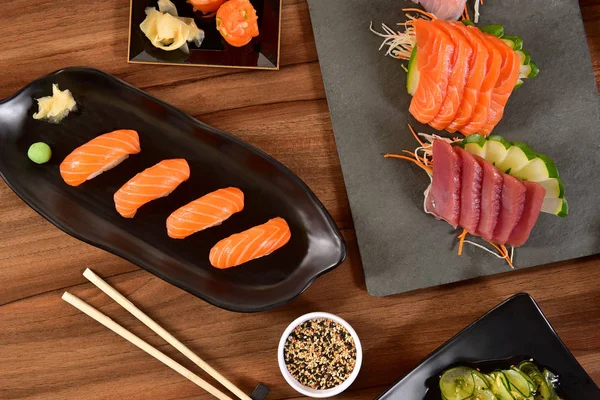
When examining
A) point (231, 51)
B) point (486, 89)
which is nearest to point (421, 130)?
point (486, 89)

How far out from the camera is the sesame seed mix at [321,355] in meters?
2.66

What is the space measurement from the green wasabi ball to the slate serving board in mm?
1364

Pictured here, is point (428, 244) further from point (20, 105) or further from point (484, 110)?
point (20, 105)

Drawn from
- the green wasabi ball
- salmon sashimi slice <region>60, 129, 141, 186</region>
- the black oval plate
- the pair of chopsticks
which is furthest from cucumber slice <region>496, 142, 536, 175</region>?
→ the green wasabi ball

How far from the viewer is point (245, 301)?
8.89ft

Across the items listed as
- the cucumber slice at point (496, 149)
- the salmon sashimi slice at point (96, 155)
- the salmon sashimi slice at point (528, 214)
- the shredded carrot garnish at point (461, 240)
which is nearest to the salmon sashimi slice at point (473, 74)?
the cucumber slice at point (496, 149)

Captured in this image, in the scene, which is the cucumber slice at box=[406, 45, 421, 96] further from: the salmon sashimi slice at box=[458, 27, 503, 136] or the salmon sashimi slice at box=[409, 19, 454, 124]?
the salmon sashimi slice at box=[458, 27, 503, 136]

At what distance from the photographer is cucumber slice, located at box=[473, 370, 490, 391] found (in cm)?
249

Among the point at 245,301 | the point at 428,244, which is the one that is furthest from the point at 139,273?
the point at 428,244

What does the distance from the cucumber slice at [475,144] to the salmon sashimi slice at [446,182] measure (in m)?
0.13

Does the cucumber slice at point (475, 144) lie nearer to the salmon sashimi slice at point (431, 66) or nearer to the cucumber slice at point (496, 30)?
the salmon sashimi slice at point (431, 66)

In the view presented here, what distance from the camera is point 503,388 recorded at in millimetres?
2465

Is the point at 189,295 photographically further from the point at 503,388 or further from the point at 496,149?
the point at 496,149

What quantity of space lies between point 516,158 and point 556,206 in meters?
0.29
